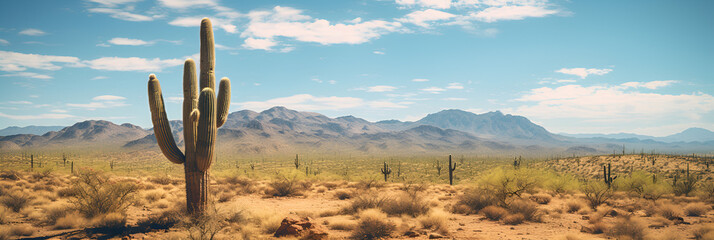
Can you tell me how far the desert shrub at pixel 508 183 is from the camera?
60.4ft

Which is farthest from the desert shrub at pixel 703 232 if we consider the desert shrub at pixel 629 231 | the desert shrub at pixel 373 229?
the desert shrub at pixel 373 229

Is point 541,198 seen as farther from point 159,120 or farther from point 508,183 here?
point 159,120

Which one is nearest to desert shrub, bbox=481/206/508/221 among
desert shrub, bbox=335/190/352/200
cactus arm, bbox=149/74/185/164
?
desert shrub, bbox=335/190/352/200

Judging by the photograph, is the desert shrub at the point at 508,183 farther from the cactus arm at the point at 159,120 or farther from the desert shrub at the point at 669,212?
the cactus arm at the point at 159,120

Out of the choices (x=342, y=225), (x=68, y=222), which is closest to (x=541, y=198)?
(x=342, y=225)

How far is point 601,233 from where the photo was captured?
13.3m

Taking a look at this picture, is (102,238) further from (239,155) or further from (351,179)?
(239,155)

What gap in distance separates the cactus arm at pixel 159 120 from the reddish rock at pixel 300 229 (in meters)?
4.33

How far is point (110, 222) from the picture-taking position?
40.8 feet

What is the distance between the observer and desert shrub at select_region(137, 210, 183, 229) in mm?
13023

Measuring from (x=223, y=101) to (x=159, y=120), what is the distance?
222 centimetres

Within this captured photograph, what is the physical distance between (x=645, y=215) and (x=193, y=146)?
714 inches

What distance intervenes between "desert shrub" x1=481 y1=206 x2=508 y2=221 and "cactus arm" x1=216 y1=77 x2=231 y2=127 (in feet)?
35.5

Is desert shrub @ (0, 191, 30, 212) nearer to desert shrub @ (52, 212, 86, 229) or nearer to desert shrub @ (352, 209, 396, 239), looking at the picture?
desert shrub @ (52, 212, 86, 229)
